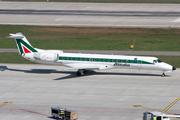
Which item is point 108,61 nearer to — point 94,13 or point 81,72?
point 81,72

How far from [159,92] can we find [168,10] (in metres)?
55.8

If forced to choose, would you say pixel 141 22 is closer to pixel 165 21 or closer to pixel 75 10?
pixel 165 21

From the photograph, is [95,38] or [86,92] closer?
[86,92]

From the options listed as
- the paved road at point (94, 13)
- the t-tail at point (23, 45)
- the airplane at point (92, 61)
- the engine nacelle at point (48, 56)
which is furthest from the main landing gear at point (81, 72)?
the paved road at point (94, 13)

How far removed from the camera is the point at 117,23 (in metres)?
82.6

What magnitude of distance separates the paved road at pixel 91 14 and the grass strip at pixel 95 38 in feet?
11.0

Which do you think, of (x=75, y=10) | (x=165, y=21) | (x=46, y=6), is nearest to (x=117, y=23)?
(x=165, y=21)

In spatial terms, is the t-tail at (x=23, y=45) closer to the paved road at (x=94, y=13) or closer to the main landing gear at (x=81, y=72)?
the main landing gear at (x=81, y=72)

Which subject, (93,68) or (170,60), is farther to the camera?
(170,60)

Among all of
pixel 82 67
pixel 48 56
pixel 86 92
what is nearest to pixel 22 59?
pixel 48 56

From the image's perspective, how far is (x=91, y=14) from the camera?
9038 cm

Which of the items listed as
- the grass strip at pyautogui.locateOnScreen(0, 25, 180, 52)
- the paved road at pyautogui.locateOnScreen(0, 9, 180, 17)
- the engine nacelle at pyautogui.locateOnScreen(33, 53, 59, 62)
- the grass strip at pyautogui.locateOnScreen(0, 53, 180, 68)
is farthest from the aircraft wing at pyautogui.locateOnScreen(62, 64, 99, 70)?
the paved road at pyautogui.locateOnScreen(0, 9, 180, 17)

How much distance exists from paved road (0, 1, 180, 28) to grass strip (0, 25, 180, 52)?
3.36 meters

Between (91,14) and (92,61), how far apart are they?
43.8 meters
